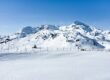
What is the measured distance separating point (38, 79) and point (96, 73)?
5.89 m

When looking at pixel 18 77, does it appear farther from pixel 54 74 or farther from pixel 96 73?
pixel 96 73

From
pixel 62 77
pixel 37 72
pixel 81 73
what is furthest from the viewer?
pixel 37 72

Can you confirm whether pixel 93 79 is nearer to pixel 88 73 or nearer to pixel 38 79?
pixel 88 73

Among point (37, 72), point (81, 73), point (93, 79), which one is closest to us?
point (93, 79)

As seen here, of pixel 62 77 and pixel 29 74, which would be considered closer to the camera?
pixel 62 77

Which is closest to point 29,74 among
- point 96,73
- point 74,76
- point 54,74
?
point 54,74

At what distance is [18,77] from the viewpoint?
77.5 feet

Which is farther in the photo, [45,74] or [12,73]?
[12,73]

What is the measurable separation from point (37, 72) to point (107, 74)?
7.59 metres

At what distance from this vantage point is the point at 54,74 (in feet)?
78.5

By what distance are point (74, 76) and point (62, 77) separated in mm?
1183

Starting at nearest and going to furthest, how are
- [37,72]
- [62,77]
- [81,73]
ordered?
[62,77]
[81,73]
[37,72]

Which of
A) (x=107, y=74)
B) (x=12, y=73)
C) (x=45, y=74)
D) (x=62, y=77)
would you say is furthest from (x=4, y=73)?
(x=107, y=74)

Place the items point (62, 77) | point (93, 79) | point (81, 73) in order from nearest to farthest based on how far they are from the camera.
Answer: point (93, 79), point (62, 77), point (81, 73)
